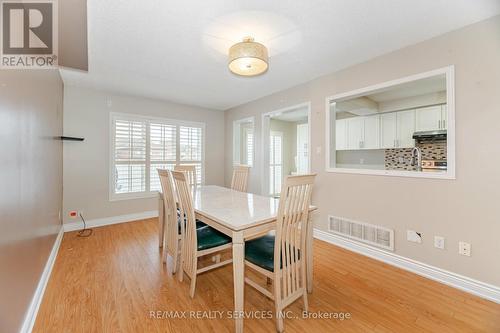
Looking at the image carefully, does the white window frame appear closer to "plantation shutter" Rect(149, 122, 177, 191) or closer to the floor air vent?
the floor air vent

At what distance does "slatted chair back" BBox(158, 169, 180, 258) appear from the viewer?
214 cm

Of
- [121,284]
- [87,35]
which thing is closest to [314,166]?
[121,284]

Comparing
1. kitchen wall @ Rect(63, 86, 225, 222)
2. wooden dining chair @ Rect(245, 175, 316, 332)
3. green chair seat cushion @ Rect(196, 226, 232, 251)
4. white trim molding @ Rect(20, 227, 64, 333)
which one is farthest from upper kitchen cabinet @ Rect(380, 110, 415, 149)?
white trim molding @ Rect(20, 227, 64, 333)

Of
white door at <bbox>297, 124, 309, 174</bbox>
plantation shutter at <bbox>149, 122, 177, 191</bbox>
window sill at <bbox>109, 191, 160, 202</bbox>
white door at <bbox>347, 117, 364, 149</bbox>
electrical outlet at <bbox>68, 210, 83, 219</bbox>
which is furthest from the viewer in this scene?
white door at <bbox>297, 124, 309, 174</bbox>

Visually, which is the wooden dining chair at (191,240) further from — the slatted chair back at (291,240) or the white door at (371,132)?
the white door at (371,132)

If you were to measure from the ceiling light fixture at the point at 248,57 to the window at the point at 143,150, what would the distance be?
282 cm

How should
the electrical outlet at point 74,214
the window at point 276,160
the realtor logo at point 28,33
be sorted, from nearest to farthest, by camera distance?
the realtor logo at point 28,33 → the electrical outlet at point 74,214 → the window at point 276,160

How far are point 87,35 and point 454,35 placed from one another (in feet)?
11.7

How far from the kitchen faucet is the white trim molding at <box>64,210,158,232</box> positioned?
5.18 meters

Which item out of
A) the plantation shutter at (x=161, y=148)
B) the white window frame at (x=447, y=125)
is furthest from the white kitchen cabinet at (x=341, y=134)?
the plantation shutter at (x=161, y=148)

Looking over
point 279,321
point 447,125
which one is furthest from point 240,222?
point 447,125

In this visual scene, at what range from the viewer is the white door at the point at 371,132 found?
442 cm

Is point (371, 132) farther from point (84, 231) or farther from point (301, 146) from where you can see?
point (84, 231)

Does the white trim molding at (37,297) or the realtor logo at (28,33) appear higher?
the realtor logo at (28,33)
